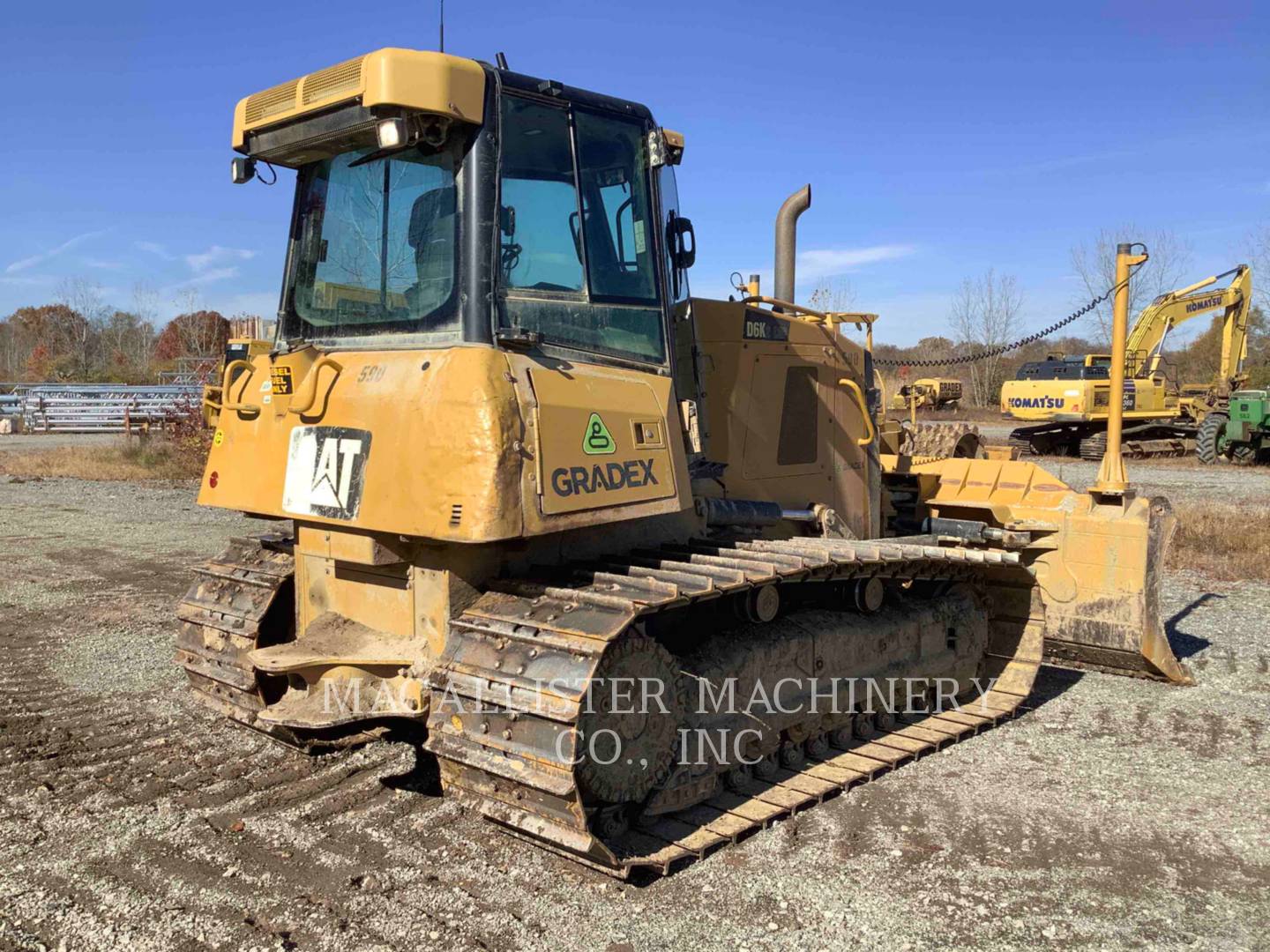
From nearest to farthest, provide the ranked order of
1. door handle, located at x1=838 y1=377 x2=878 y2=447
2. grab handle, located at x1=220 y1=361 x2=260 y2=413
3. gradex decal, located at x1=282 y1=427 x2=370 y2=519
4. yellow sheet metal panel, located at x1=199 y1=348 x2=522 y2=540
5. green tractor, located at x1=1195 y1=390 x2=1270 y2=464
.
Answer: yellow sheet metal panel, located at x1=199 y1=348 x2=522 y2=540 → gradex decal, located at x1=282 y1=427 x2=370 y2=519 → grab handle, located at x1=220 y1=361 x2=260 y2=413 → door handle, located at x1=838 y1=377 x2=878 y2=447 → green tractor, located at x1=1195 y1=390 x2=1270 y2=464

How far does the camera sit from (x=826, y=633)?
5.54 meters

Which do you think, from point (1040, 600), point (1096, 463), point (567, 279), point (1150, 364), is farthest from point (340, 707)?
point (1150, 364)

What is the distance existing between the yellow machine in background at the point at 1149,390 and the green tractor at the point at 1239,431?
1224 mm

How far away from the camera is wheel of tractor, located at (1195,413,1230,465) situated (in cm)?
2431

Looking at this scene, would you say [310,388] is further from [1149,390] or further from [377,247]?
[1149,390]

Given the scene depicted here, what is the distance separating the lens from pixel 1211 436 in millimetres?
24344

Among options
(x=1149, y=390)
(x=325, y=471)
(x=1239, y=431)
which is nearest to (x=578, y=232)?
(x=325, y=471)

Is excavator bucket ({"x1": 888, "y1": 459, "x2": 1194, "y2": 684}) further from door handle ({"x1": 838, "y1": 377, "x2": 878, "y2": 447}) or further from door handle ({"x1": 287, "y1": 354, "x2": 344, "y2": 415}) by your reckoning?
door handle ({"x1": 287, "y1": 354, "x2": 344, "y2": 415})

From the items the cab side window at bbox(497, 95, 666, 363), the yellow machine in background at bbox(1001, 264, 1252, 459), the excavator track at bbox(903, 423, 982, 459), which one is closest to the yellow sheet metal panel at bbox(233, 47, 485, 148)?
the cab side window at bbox(497, 95, 666, 363)

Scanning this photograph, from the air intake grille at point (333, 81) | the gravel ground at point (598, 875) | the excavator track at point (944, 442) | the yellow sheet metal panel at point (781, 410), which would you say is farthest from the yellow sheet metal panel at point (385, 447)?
the excavator track at point (944, 442)

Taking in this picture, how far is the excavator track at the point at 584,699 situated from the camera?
3793mm

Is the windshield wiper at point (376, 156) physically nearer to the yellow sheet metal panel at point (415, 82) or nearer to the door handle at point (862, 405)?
the yellow sheet metal panel at point (415, 82)

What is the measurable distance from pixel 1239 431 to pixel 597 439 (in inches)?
946

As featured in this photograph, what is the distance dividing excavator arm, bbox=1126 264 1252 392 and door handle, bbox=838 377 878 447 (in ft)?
69.5
